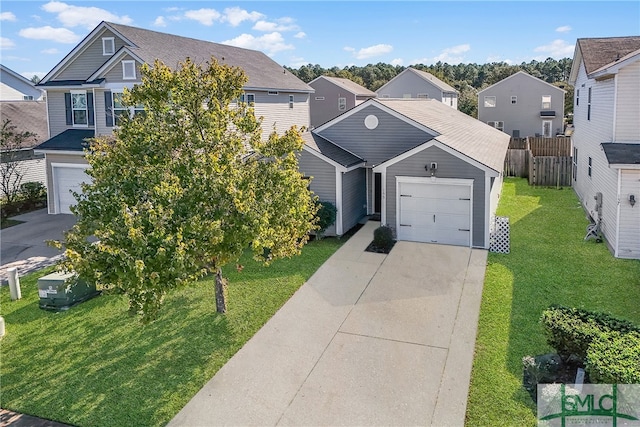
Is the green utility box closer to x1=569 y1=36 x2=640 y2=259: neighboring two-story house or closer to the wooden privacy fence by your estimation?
x1=569 y1=36 x2=640 y2=259: neighboring two-story house

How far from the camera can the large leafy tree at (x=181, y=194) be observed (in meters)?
7.97

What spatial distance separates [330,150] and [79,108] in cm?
1243

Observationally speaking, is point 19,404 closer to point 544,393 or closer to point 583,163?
point 544,393

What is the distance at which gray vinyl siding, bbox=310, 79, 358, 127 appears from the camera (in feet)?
148

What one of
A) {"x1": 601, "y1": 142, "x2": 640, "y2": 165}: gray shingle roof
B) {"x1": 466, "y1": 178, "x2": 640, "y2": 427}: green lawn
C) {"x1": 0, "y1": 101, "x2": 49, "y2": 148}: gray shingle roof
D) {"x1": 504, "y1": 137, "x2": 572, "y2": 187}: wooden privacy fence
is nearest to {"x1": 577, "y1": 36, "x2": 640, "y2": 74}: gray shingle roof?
{"x1": 601, "y1": 142, "x2": 640, "y2": 165}: gray shingle roof

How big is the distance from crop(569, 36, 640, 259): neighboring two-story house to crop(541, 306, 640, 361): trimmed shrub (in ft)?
22.4

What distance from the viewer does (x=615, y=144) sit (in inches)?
573

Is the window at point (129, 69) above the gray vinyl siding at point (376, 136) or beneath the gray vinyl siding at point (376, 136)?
above

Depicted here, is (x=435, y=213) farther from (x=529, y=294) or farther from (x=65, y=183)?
(x=65, y=183)

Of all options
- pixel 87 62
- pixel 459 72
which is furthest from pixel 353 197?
pixel 459 72

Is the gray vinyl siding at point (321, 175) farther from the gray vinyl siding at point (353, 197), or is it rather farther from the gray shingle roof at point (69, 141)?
the gray shingle roof at point (69, 141)

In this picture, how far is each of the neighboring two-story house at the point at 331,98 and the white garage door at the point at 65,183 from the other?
26386 millimetres

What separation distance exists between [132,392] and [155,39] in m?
18.5

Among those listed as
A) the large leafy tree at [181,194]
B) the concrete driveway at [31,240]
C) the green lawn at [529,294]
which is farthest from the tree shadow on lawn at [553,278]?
the concrete driveway at [31,240]
